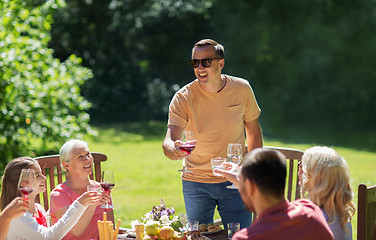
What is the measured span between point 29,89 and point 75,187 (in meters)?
5.62

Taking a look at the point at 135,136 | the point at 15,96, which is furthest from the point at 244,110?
the point at 135,136

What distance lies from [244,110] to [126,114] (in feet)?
51.4

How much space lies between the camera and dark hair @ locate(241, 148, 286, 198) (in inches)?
98.3

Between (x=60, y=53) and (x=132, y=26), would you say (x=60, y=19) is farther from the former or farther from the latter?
(x=132, y=26)

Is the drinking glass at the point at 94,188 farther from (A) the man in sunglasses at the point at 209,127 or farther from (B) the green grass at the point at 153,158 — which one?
(B) the green grass at the point at 153,158

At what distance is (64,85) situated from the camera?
10.2 m

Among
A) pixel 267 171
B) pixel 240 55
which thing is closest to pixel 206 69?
pixel 267 171

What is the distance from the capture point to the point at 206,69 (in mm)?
4305

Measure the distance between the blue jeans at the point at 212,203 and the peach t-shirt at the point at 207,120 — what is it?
68mm

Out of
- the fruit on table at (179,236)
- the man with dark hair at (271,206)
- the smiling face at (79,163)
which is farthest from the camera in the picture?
the smiling face at (79,163)

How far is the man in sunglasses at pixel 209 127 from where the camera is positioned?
14.3 feet

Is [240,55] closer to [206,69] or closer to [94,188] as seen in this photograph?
[206,69]

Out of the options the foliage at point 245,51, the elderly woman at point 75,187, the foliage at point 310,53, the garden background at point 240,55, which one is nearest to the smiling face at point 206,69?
the elderly woman at point 75,187

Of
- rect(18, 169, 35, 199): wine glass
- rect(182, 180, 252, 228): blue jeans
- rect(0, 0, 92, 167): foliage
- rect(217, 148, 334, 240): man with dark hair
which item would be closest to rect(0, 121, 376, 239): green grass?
rect(0, 0, 92, 167): foliage
